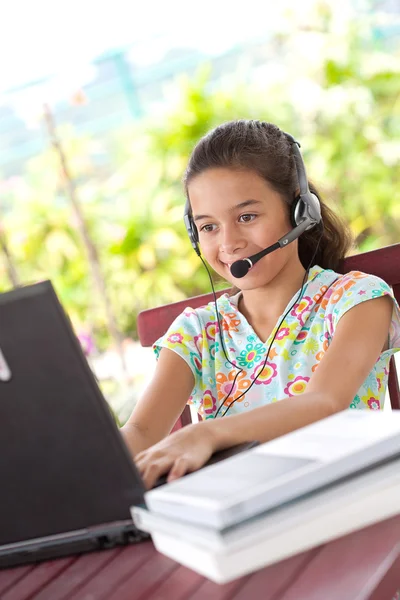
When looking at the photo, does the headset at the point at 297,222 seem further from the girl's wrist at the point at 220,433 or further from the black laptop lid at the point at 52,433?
the black laptop lid at the point at 52,433

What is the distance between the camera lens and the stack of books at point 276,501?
64 centimetres

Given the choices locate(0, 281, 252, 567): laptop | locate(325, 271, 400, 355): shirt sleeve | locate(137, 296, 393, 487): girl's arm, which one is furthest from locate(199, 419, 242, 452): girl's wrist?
locate(325, 271, 400, 355): shirt sleeve

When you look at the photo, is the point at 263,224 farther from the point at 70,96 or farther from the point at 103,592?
the point at 70,96

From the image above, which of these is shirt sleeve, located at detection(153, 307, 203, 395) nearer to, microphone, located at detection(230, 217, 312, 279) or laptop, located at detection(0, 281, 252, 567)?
microphone, located at detection(230, 217, 312, 279)

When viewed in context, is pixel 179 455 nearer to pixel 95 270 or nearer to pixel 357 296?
pixel 357 296

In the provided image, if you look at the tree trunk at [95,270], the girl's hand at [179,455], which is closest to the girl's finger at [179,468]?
the girl's hand at [179,455]

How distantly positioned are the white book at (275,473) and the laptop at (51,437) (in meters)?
0.05

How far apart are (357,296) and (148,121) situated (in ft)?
19.8

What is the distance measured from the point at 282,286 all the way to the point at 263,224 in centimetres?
15

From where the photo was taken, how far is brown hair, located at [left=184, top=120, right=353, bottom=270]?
1.49m

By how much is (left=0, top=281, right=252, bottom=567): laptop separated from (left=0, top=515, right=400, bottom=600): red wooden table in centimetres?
4

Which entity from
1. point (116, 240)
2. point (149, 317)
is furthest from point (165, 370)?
point (116, 240)

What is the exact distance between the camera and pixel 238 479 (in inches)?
26.6

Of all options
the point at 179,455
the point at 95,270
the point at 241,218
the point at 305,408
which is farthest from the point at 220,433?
the point at 95,270
